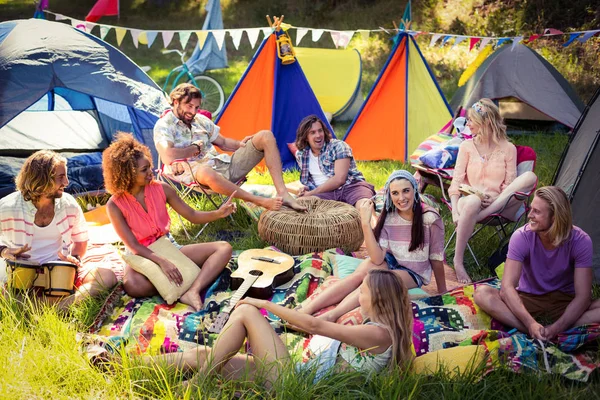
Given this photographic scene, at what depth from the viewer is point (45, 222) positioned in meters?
3.86

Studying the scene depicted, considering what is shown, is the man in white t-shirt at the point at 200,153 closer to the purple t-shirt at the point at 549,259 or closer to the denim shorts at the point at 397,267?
the denim shorts at the point at 397,267

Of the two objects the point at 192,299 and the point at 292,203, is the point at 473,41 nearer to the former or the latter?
the point at 292,203

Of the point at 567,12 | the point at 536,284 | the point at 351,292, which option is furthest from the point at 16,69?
the point at 567,12

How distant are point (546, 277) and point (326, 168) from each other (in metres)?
2.29

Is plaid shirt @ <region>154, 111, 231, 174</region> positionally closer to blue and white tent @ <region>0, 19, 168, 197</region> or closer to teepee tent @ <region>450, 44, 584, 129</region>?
blue and white tent @ <region>0, 19, 168, 197</region>

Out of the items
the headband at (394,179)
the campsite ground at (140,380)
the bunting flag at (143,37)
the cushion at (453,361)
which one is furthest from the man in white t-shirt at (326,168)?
the bunting flag at (143,37)

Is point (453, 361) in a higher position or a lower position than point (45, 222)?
lower

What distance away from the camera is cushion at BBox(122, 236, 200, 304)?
3836 mm

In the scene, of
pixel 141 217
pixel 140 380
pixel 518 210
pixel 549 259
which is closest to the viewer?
pixel 140 380

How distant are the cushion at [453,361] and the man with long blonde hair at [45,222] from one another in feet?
6.39

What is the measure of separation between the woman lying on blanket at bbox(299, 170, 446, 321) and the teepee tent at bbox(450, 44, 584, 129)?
4450 mm

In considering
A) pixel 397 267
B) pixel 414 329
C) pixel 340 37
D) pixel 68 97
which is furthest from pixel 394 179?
pixel 68 97

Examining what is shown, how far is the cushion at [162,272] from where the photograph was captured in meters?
3.84

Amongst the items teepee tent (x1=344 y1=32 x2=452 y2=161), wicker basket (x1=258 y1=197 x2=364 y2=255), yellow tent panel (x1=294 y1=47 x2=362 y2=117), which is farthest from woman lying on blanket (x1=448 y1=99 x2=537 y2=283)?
yellow tent panel (x1=294 y1=47 x2=362 y2=117)
